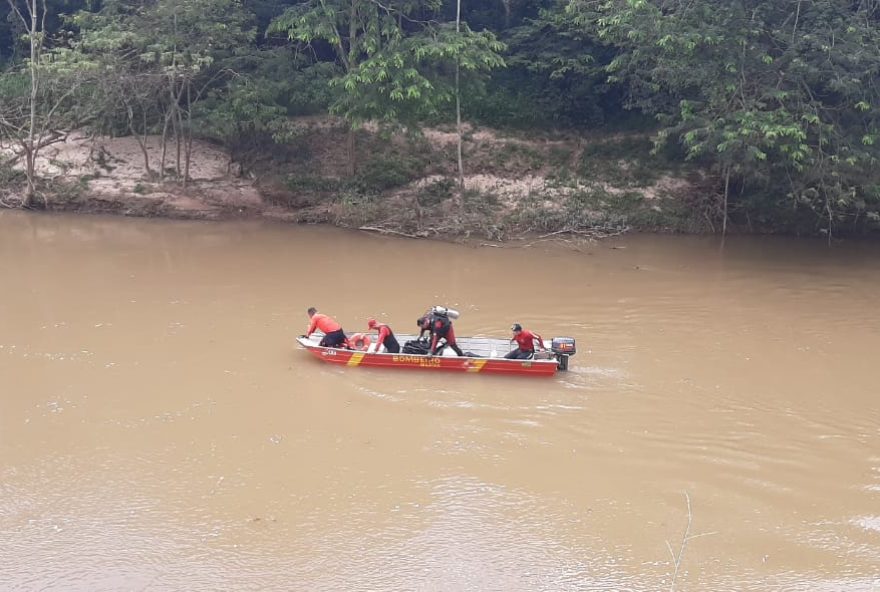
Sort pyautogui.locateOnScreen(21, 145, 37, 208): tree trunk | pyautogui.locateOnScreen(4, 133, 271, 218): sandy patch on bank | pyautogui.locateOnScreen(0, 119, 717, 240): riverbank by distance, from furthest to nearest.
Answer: pyautogui.locateOnScreen(4, 133, 271, 218): sandy patch on bank
pyautogui.locateOnScreen(21, 145, 37, 208): tree trunk
pyautogui.locateOnScreen(0, 119, 717, 240): riverbank

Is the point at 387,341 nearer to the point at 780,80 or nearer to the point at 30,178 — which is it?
the point at 780,80

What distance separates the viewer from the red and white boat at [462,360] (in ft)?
40.5

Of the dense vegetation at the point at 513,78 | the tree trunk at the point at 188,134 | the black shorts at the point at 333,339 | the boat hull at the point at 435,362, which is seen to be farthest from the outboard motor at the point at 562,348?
the tree trunk at the point at 188,134

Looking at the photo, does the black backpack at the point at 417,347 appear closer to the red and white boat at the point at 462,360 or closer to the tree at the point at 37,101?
the red and white boat at the point at 462,360

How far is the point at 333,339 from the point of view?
12883 mm

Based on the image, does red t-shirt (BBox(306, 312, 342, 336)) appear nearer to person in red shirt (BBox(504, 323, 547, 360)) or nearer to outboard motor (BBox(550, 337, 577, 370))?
person in red shirt (BBox(504, 323, 547, 360))

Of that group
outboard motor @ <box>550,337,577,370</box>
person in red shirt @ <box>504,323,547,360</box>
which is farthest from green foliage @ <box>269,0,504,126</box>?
outboard motor @ <box>550,337,577,370</box>

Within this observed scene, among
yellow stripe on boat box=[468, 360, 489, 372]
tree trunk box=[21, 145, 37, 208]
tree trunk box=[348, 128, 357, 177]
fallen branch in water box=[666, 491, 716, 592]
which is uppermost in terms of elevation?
tree trunk box=[348, 128, 357, 177]

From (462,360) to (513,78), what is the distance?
54.9 feet

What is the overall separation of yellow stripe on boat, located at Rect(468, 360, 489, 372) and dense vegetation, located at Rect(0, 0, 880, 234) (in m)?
8.95

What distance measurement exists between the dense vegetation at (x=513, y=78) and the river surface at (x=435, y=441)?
4006 mm

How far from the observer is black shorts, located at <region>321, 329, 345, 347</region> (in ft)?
42.2

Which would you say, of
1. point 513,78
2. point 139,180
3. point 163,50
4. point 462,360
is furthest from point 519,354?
point 513,78

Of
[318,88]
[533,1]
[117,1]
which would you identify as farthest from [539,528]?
[533,1]
